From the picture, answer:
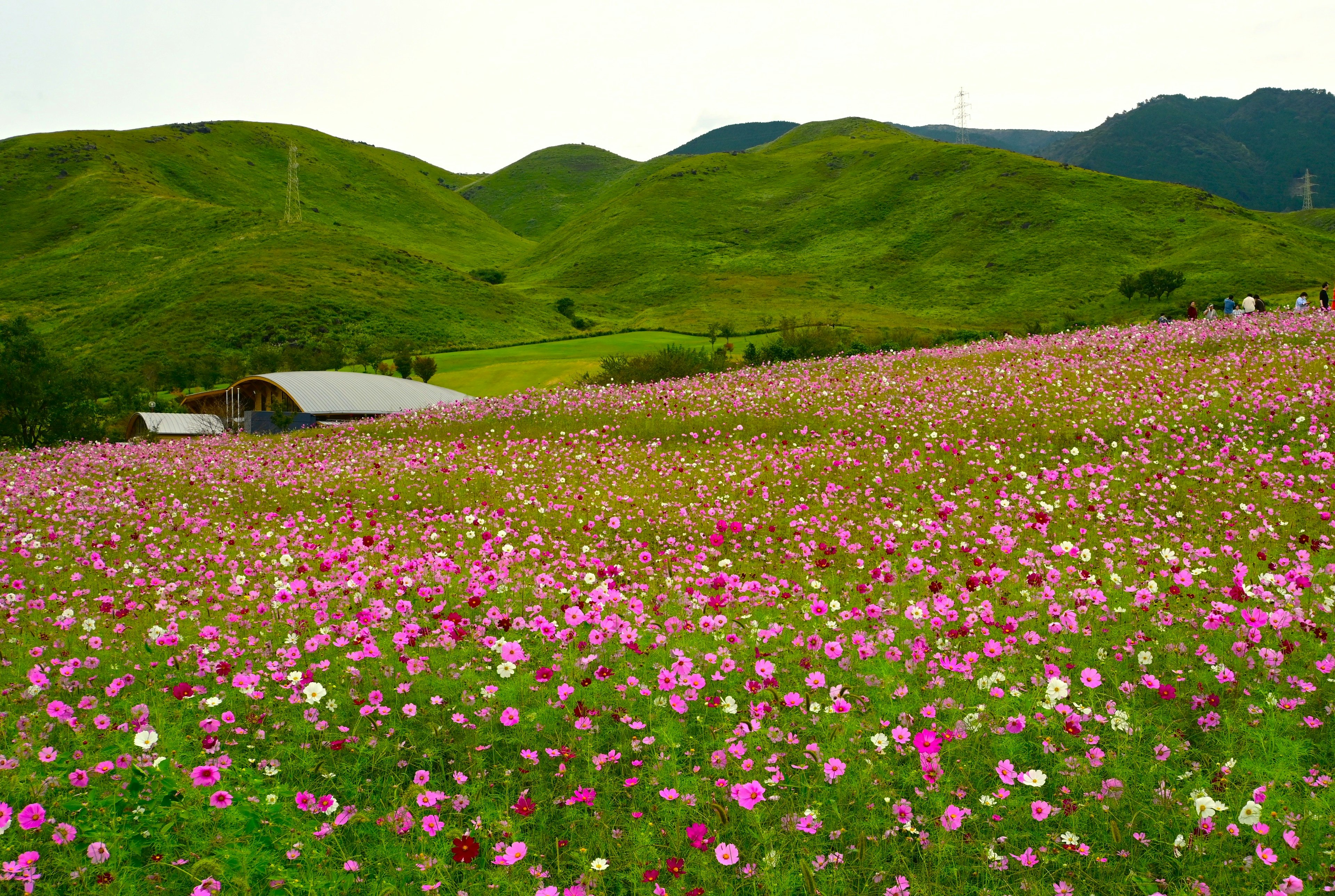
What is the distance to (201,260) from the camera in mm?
118562

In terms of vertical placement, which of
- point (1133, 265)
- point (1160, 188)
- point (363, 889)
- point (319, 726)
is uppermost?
point (1160, 188)

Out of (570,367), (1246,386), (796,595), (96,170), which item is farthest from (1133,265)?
(96,170)

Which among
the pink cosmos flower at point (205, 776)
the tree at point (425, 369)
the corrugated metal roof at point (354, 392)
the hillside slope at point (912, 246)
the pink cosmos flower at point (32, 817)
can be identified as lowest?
the pink cosmos flower at point (205, 776)

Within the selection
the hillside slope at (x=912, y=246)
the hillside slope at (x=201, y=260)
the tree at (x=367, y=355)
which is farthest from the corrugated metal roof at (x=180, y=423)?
the hillside slope at (x=912, y=246)

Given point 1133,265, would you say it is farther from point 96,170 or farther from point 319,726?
point 96,170

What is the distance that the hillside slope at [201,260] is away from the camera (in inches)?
3858

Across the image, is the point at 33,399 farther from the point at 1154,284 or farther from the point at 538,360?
the point at 1154,284

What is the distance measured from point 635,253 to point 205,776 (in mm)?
156109

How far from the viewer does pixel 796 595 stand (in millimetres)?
7223

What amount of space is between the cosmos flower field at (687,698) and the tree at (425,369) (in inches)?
1999

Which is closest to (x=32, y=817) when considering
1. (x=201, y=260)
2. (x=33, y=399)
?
(x=33, y=399)

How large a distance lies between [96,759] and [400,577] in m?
3.01

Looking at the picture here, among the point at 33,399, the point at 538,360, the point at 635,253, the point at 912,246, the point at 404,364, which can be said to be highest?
the point at 635,253

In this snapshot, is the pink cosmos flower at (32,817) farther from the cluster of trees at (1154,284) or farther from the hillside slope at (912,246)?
the cluster of trees at (1154,284)
